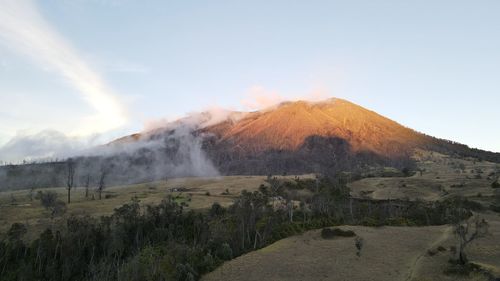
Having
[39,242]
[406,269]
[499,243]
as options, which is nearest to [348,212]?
[499,243]

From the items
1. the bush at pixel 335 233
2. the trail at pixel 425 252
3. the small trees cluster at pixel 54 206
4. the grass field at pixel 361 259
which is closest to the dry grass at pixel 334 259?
the grass field at pixel 361 259

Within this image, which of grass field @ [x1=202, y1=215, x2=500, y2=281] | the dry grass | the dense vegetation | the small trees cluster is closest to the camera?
grass field @ [x1=202, y1=215, x2=500, y2=281]

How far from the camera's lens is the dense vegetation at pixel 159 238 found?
93.5m

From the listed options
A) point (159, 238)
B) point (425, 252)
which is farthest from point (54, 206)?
point (425, 252)

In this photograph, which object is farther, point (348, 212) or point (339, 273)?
point (348, 212)

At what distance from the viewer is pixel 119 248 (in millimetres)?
112438

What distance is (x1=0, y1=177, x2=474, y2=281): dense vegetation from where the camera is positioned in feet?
307

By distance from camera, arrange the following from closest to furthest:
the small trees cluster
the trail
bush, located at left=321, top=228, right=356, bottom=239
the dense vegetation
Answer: the trail
bush, located at left=321, top=228, right=356, bottom=239
the dense vegetation
the small trees cluster

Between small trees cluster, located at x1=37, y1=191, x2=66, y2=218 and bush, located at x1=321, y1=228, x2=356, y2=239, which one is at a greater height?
small trees cluster, located at x1=37, y1=191, x2=66, y2=218

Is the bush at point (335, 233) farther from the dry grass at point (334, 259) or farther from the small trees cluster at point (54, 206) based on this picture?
the small trees cluster at point (54, 206)

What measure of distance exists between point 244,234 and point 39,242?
50.6 metres

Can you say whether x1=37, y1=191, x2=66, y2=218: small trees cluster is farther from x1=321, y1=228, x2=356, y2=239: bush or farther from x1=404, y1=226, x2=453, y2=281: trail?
x1=404, y1=226, x2=453, y2=281: trail

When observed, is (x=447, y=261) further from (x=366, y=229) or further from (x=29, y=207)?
(x=29, y=207)

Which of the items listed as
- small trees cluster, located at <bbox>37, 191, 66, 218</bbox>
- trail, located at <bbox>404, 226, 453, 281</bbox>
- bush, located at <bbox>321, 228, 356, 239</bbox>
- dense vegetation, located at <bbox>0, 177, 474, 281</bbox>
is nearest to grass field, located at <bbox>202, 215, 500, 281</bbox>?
trail, located at <bbox>404, 226, 453, 281</bbox>
